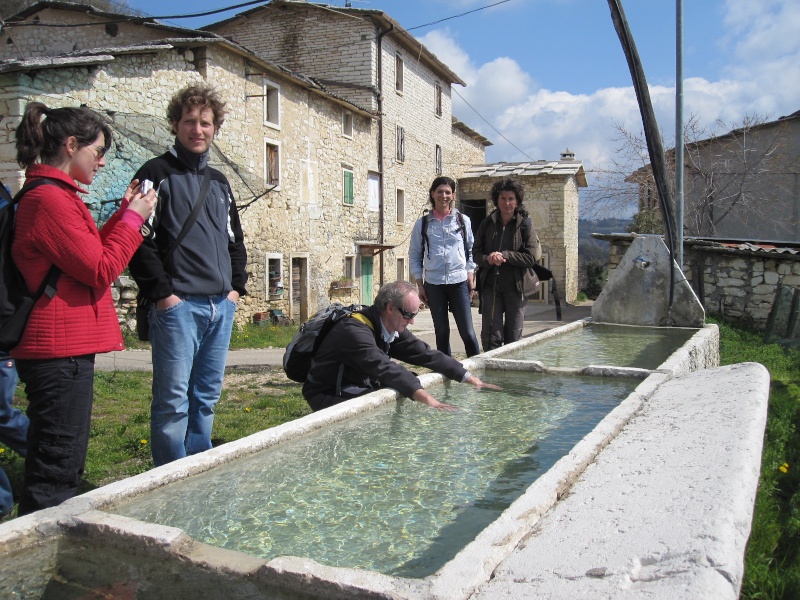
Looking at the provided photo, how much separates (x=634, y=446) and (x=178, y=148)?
2477mm

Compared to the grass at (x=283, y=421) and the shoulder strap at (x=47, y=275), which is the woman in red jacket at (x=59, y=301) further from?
the grass at (x=283, y=421)

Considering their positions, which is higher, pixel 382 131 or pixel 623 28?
pixel 382 131

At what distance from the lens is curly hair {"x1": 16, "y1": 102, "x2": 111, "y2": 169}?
2.56 metres

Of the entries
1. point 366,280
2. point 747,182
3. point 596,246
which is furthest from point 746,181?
point 596,246

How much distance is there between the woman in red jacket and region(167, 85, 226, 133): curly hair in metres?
0.57

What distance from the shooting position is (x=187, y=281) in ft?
10.1

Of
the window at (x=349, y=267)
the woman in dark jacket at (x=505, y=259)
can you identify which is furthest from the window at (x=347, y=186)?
the woman in dark jacket at (x=505, y=259)

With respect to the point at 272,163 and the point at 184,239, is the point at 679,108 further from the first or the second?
the point at 272,163

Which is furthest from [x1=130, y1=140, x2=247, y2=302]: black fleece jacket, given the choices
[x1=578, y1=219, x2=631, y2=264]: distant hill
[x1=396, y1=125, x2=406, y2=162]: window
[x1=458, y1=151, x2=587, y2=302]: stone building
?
[x1=458, y1=151, x2=587, y2=302]: stone building

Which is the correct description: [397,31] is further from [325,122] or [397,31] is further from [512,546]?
[512,546]

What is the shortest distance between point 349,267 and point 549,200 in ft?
29.5

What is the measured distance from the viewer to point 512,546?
199 centimetres

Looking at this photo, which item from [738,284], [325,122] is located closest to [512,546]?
[738,284]

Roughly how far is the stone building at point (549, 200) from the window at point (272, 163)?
10.0 metres
